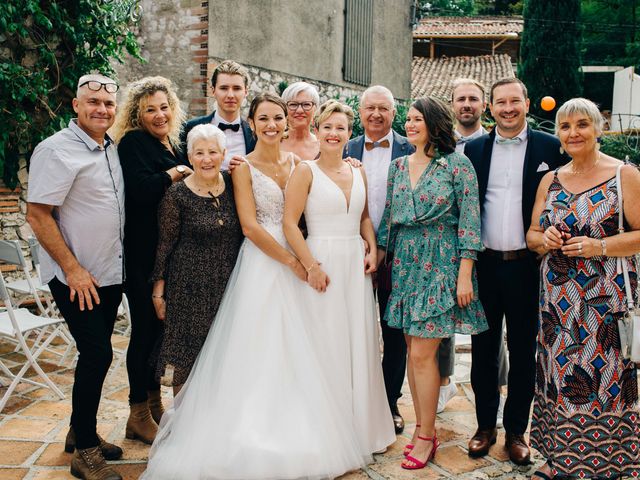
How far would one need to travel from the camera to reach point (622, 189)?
3240 mm

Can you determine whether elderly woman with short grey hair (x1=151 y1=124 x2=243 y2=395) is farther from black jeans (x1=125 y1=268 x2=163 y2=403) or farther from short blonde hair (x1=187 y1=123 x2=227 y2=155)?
black jeans (x1=125 y1=268 x2=163 y2=403)

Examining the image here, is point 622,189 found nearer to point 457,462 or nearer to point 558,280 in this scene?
point 558,280

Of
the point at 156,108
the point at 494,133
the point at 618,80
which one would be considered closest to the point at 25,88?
the point at 156,108

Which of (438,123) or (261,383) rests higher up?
(438,123)

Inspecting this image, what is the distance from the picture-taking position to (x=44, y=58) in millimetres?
6285

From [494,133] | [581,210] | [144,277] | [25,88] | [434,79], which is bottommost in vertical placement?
[144,277]

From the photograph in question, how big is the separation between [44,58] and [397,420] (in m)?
4.97

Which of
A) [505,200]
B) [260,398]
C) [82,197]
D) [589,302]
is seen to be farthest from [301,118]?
[589,302]

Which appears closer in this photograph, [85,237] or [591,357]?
[591,357]

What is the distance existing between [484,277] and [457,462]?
1.14m

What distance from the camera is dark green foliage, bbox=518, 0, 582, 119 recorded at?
70.6 feet

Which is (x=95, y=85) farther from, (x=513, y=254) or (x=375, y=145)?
(x=513, y=254)

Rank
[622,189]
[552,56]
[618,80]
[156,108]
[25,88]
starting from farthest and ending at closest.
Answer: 1. [618,80]
2. [552,56]
3. [25,88]
4. [156,108]
5. [622,189]

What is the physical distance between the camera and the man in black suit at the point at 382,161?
420 centimetres
